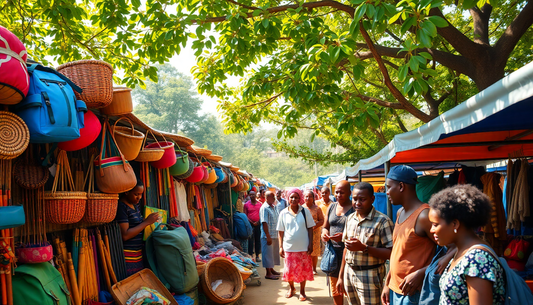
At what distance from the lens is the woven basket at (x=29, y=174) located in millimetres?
3213

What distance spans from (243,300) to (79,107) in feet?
16.6

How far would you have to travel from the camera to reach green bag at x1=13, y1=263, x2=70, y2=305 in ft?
9.78

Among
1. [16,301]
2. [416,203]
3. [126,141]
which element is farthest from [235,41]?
[16,301]

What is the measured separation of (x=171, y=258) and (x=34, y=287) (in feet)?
7.43

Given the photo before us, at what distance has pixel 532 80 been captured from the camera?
1.88 metres

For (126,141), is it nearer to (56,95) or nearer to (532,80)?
(56,95)

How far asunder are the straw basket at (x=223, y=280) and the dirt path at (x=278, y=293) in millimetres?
504

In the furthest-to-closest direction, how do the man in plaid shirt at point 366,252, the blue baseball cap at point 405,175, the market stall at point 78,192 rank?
1. the man in plaid shirt at point 366,252
2. the blue baseball cap at point 405,175
3. the market stall at point 78,192

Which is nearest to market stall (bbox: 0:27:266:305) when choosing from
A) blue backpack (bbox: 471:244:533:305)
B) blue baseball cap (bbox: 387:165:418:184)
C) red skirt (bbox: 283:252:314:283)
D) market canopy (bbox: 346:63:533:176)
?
red skirt (bbox: 283:252:314:283)

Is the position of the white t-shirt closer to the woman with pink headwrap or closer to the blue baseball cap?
the woman with pink headwrap

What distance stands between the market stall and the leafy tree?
4721 cm

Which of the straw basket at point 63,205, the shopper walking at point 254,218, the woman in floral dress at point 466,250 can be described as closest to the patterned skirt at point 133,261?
the straw basket at point 63,205

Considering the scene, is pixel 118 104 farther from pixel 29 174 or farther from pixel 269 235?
pixel 269 235

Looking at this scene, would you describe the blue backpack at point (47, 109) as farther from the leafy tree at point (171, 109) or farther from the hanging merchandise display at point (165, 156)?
the leafy tree at point (171, 109)
